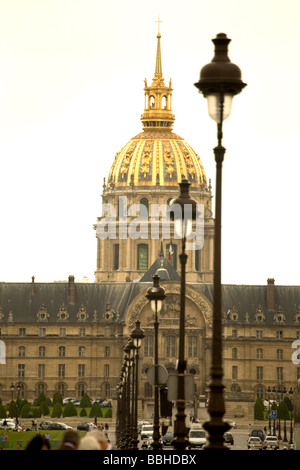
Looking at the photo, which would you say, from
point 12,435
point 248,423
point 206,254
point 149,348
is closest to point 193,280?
point 206,254

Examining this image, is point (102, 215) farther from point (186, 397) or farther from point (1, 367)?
point (186, 397)

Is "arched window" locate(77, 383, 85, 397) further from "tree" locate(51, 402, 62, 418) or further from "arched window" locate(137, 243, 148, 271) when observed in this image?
"arched window" locate(137, 243, 148, 271)

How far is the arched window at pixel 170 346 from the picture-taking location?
155250mm

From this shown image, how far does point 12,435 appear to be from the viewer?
9588 centimetres

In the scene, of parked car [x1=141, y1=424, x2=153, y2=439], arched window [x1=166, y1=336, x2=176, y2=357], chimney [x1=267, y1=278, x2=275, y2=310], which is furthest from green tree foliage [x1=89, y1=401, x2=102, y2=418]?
parked car [x1=141, y1=424, x2=153, y2=439]

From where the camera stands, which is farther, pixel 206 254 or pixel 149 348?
pixel 206 254

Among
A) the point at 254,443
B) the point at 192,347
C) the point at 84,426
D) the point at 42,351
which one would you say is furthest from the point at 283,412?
the point at 42,351

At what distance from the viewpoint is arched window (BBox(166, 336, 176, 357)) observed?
155m

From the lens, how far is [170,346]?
512ft

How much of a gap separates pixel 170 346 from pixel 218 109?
130 metres

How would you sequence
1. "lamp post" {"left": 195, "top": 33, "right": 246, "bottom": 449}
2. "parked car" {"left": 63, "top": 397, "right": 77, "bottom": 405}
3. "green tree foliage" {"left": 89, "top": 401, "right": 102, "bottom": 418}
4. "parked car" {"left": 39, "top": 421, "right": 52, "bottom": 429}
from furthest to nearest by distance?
"parked car" {"left": 63, "top": 397, "right": 77, "bottom": 405} < "green tree foliage" {"left": 89, "top": 401, "right": 102, "bottom": 418} < "parked car" {"left": 39, "top": 421, "right": 52, "bottom": 429} < "lamp post" {"left": 195, "top": 33, "right": 246, "bottom": 449}

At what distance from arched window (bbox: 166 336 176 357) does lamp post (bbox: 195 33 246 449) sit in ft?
422

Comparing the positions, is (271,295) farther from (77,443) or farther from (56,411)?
(77,443)
